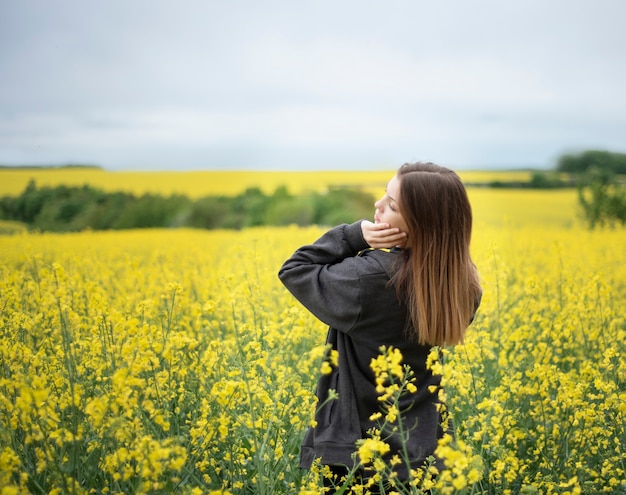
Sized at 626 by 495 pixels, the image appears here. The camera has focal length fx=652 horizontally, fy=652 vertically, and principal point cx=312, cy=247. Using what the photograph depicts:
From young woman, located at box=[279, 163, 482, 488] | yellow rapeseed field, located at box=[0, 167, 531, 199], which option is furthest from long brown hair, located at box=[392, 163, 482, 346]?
yellow rapeseed field, located at box=[0, 167, 531, 199]

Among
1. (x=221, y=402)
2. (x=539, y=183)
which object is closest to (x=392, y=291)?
(x=221, y=402)

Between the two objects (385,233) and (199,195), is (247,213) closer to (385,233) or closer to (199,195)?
(199,195)

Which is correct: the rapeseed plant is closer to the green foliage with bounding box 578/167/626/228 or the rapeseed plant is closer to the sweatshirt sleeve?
the sweatshirt sleeve

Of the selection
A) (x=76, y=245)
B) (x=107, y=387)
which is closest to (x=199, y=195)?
(x=76, y=245)

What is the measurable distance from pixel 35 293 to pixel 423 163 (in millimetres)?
2625

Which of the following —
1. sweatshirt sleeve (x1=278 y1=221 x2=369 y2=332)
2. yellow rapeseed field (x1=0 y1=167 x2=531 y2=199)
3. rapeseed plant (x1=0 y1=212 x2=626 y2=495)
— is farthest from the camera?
yellow rapeseed field (x1=0 y1=167 x2=531 y2=199)

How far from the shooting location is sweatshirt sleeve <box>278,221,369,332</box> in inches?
86.8

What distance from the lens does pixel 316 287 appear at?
224 cm

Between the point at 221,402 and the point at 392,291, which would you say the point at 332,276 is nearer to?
the point at 392,291

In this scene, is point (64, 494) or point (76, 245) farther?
point (76, 245)

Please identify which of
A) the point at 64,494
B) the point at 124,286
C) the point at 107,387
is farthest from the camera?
the point at 124,286

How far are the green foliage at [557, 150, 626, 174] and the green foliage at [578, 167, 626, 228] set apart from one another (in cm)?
183

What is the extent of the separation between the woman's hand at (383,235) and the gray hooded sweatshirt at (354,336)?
0.13ft

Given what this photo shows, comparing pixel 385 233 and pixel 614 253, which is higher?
pixel 385 233
